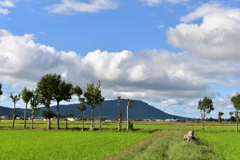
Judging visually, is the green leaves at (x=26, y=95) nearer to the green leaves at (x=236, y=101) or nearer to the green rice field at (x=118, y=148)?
the green rice field at (x=118, y=148)

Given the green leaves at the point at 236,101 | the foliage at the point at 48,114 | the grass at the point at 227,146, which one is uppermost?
the green leaves at the point at 236,101

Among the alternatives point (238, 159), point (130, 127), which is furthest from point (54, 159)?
point (130, 127)

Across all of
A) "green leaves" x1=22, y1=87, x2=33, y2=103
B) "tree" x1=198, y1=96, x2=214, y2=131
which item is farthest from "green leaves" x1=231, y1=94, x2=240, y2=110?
"green leaves" x1=22, y1=87, x2=33, y2=103

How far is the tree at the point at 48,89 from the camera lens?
8306 cm

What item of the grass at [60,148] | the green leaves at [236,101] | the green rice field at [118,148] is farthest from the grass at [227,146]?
the green leaves at [236,101]

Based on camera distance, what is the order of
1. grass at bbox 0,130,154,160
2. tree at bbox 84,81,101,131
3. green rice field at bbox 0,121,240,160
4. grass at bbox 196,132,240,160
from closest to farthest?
green rice field at bbox 0,121,240,160, grass at bbox 0,130,154,160, grass at bbox 196,132,240,160, tree at bbox 84,81,101,131

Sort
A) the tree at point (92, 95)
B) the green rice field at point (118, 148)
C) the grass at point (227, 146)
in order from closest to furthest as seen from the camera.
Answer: the green rice field at point (118, 148) → the grass at point (227, 146) → the tree at point (92, 95)

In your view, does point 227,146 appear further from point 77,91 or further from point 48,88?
point 48,88

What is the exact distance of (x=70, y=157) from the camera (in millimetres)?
26766

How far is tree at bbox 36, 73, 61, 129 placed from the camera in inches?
3270

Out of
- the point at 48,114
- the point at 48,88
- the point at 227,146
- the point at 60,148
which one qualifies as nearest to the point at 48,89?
the point at 48,88

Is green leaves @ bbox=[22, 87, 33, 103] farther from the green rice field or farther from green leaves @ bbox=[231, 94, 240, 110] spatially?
green leaves @ bbox=[231, 94, 240, 110]

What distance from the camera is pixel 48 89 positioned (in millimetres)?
82875

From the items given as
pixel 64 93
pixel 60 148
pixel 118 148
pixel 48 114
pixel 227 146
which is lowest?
pixel 227 146
